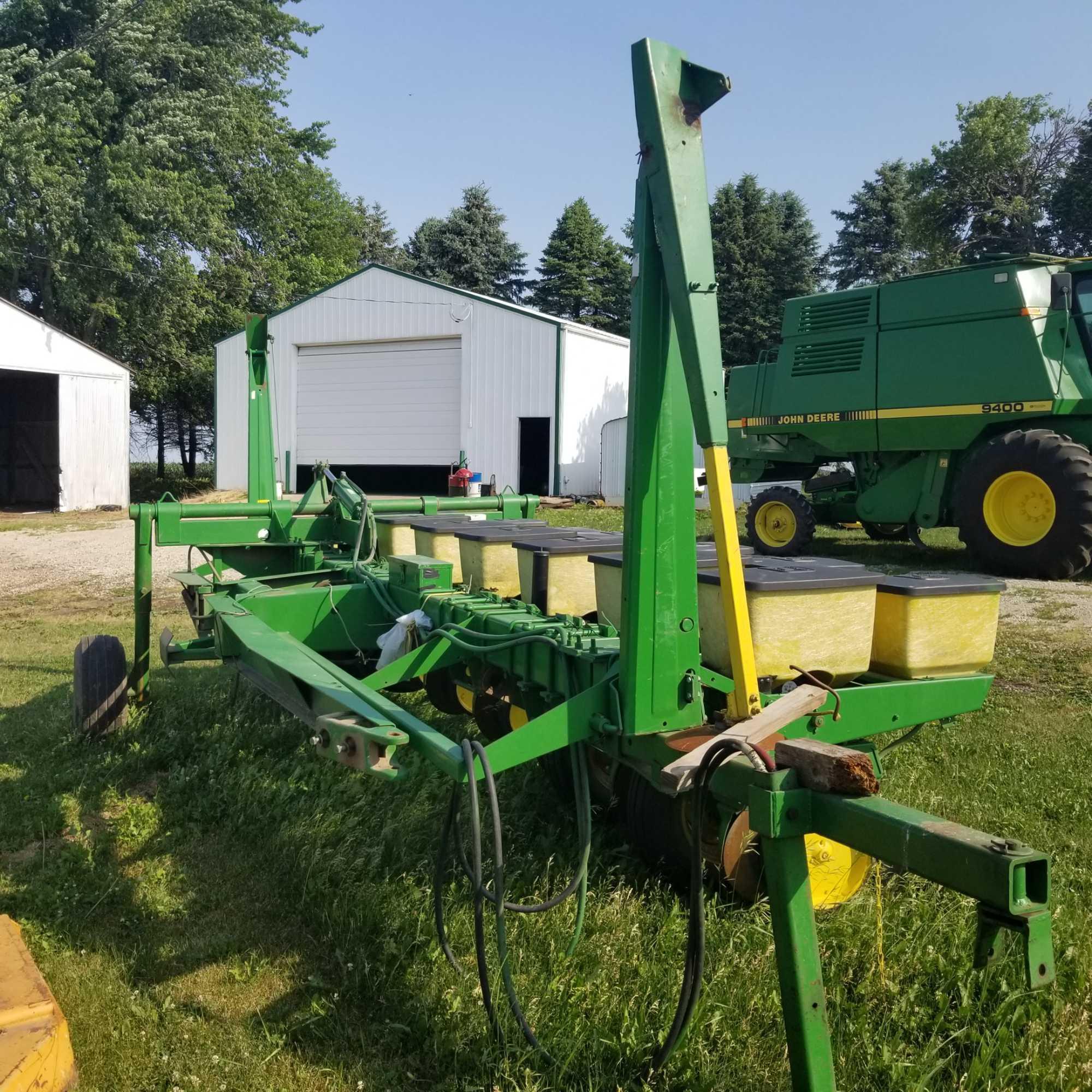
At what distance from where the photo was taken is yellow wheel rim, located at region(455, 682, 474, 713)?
4.70 m

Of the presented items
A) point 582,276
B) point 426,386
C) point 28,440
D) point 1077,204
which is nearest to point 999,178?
point 1077,204

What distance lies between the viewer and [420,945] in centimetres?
312

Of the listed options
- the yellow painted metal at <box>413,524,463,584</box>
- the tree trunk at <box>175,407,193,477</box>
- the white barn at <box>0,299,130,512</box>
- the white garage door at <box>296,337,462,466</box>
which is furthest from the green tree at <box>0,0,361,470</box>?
the yellow painted metal at <box>413,524,463,584</box>

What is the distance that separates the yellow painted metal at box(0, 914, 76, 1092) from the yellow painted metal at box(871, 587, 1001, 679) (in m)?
2.50

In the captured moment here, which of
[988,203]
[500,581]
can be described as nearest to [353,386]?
[500,581]

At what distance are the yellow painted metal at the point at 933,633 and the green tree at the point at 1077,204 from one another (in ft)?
127

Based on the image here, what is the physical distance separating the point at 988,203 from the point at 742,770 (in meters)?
41.9

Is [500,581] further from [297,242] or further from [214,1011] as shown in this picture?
[297,242]

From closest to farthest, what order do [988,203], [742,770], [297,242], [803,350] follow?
1. [742,770]
2. [803,350]
3. [297,242]
4. [988,203]

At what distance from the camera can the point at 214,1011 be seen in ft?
9.55

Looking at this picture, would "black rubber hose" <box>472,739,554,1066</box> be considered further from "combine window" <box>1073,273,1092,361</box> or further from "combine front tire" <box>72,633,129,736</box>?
"combine window" <box>1073,273,1092,361</box>

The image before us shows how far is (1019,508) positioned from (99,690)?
24.6 ft

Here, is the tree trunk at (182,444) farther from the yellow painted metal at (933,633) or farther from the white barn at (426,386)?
the yellow painted metal at (933,633)

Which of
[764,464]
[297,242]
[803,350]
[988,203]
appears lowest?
[764,464]
